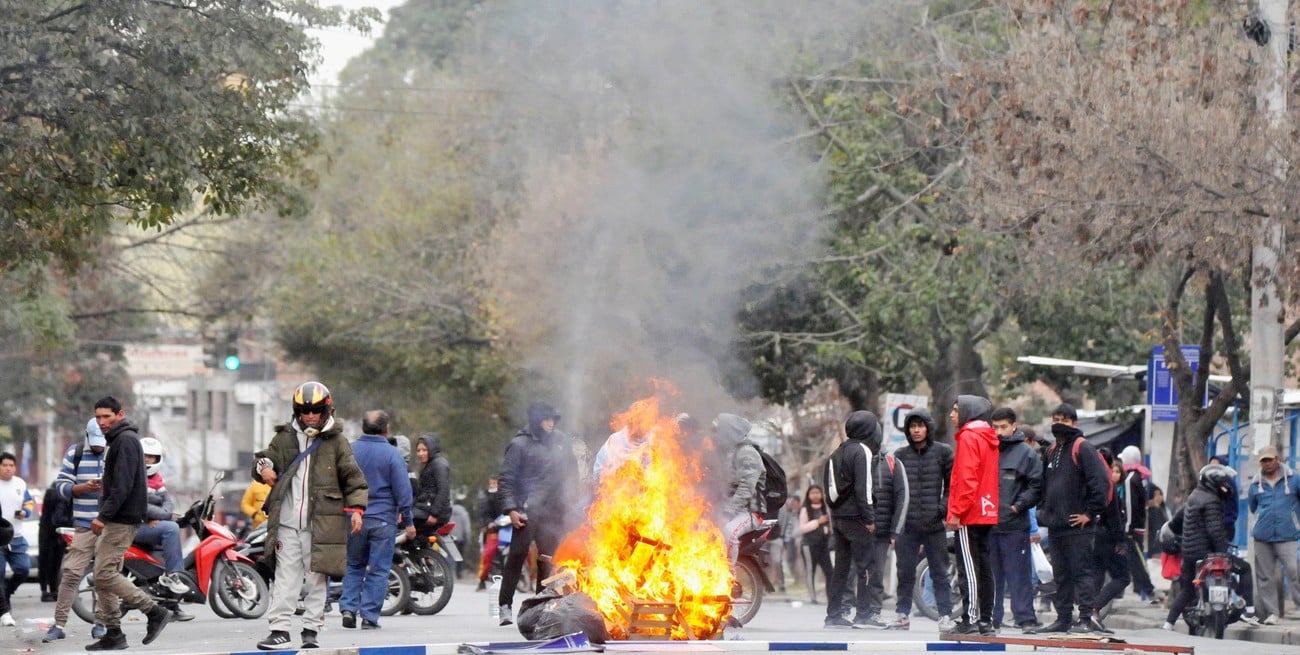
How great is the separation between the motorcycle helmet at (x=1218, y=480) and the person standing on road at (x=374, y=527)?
673 centimetres

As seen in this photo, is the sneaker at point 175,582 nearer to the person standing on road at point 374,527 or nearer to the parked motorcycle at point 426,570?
the parked motorcycle at point 426,570

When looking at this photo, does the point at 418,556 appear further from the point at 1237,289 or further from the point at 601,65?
the point at 1237,289

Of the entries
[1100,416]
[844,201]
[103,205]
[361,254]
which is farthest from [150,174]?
[361,254]

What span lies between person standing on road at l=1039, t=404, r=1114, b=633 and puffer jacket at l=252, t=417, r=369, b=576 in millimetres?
5237

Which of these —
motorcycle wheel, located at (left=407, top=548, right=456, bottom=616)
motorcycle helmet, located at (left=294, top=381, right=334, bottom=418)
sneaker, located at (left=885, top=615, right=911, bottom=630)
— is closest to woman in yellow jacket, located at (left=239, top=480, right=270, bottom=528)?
motorcycle wheel, located at (left=407, top=548, right=456, bottom=616)

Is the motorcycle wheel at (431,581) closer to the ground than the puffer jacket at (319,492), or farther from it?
closer to the ground

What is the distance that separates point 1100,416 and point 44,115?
1864 centimetres

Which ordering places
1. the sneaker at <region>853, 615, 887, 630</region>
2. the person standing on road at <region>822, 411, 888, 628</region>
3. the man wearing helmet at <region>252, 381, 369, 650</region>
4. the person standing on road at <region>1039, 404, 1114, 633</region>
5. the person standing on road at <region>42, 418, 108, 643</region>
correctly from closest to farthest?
the man wearing helmet at <region>252, 381, 369, 650</region> → the person standing on road at <region>42, 418, 108, 643</region> → the person standing on road at <region>1039, 404, 1114, 633</region> → the person standing on road at <region>822, 411, 888, 628</region> → the sneaker at <region>853, 615, 887, 630</region>

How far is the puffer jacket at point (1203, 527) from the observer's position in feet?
51.0

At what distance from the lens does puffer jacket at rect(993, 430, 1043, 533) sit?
1405 cm

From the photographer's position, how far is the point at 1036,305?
87.9 ft

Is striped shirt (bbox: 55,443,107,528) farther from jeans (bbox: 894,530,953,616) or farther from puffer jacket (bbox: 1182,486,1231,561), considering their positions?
puffer jacket (bbox: 1182,486,1231,561)

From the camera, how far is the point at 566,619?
1119 cm

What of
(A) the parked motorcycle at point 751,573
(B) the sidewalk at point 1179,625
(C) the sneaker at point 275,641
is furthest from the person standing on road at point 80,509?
(B) the sidewalk at point 1179,625
